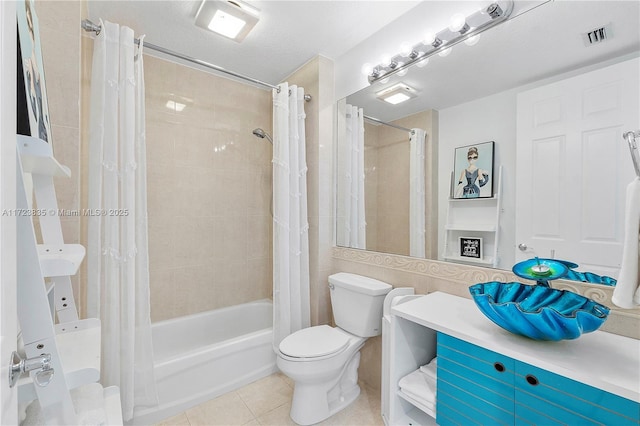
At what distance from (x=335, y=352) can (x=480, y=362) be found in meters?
0.85

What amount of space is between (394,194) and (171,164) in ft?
5.64

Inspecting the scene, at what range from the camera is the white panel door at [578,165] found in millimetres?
1033

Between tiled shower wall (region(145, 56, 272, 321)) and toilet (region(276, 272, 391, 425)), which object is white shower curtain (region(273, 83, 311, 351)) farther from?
tiled shower wall (region(145, 56, 272, 321))

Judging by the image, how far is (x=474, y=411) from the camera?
100 centimetres

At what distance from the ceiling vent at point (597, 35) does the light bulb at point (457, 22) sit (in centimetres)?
52

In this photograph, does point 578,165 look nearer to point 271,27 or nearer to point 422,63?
point 422,63

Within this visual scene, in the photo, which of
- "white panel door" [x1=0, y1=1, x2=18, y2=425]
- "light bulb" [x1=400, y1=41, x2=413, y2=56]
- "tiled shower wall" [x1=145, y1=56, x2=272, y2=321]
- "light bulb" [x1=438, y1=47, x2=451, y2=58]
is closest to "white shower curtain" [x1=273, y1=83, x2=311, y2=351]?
"tiled shower wall" [x1=145, y1=56, x2=272, y2=321]

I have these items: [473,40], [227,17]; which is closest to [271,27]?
[227,17]

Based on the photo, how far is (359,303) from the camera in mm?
1784

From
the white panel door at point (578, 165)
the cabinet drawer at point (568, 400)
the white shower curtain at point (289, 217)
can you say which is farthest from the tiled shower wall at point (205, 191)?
the cabinet drawer at point (568, 400)

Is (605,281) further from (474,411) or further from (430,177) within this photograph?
(430,177)

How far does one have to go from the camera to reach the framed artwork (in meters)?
0.73

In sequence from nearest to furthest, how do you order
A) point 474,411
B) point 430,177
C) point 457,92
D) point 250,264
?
1. point 474,411
2. point 457,92
3. point 430,177
4. point 250,264

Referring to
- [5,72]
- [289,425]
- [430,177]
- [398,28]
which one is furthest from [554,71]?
[289,425]
